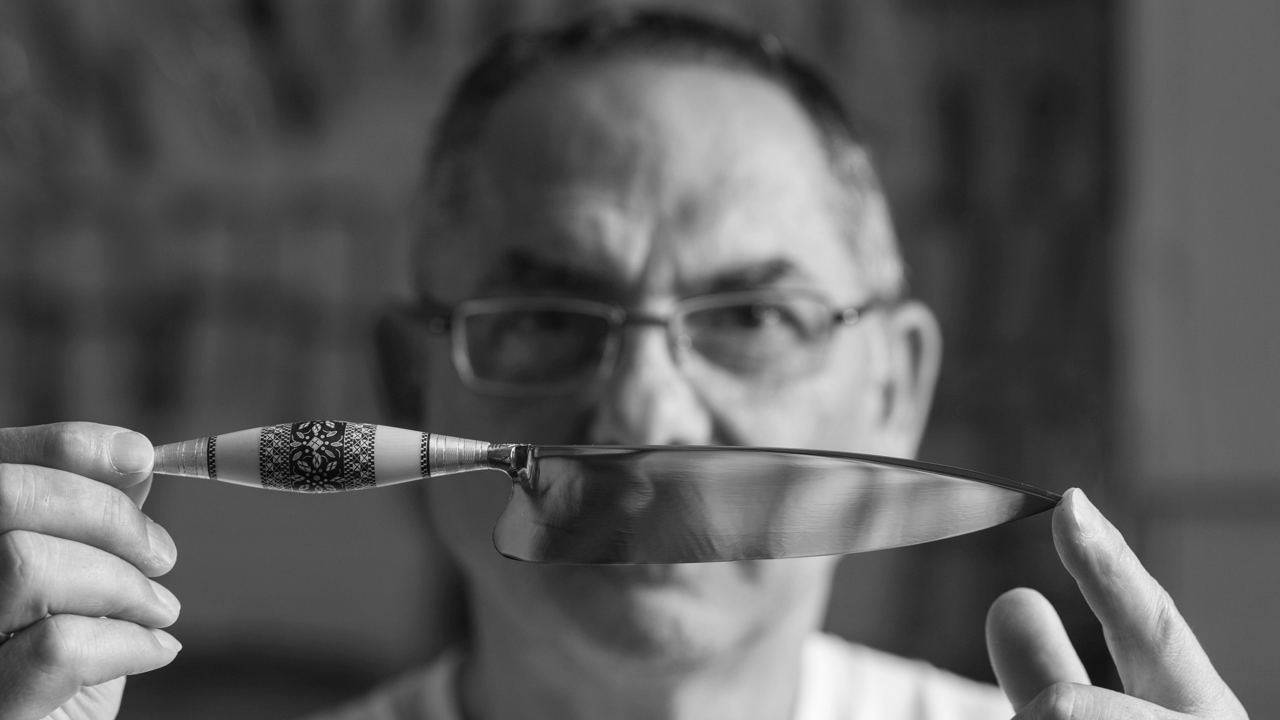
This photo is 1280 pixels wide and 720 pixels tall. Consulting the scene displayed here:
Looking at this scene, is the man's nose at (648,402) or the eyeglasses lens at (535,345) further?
the eyeglasses lens at (535,345)

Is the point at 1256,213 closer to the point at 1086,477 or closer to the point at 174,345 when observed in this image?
the point at 1086,477

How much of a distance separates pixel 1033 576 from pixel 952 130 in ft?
2.75

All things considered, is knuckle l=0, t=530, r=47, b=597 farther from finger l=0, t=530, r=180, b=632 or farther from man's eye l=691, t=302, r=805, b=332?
man's eye l=691, t=302, r=805, b=332

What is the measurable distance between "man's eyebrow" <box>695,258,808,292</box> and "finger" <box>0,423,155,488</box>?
58 centimetres

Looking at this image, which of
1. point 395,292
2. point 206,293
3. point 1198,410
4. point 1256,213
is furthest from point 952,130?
point 206,293

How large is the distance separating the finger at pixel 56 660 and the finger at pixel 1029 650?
2.22ft

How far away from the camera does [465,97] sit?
135 centimetres

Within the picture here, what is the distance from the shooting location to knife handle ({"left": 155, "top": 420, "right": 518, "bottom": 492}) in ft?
2.27

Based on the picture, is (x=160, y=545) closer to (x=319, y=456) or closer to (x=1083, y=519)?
(x=319, y=456)

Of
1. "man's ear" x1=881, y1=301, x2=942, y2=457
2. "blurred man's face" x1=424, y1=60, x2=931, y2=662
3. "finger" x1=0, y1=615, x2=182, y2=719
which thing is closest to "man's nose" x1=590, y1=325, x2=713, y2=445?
"blurred man's face" x1=424, y1=60, x2=931, y2=662

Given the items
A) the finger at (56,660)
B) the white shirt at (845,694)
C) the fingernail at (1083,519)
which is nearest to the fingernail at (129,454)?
the finger at (56,660)

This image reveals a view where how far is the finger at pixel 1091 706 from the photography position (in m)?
0.71

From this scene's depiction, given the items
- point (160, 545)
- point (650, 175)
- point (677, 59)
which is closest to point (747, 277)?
point (650, 175)

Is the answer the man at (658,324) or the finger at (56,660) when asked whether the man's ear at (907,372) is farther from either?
the finger at (56,660)
